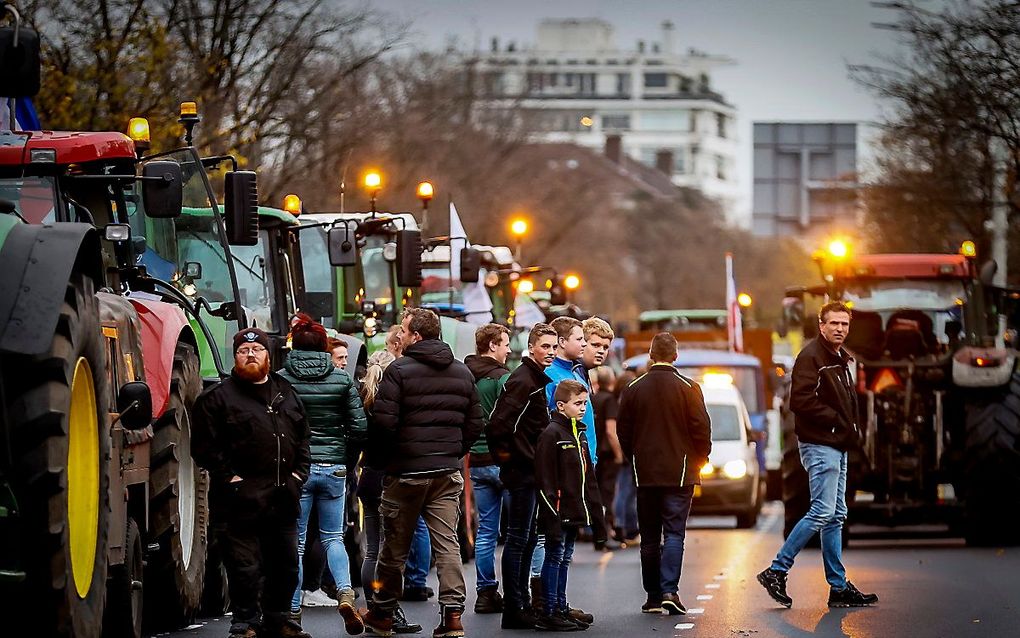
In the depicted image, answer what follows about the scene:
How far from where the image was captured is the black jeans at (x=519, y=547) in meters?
14.9

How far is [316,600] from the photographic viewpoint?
16359 millimetres

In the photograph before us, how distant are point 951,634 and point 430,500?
3.22m

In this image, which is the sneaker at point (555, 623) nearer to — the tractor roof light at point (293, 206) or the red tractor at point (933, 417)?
the tractor roof light at point (293, 206)

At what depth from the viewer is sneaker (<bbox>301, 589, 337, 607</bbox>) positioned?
16344 mm

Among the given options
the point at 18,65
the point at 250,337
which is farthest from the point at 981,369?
the point at 18,65

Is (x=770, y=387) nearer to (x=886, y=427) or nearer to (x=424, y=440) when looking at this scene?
(x=886, y=427)

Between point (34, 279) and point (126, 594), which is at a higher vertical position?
point (34, 279)

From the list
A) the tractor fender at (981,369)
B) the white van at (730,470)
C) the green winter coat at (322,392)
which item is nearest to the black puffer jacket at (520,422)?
the green winter coat at (322,392)

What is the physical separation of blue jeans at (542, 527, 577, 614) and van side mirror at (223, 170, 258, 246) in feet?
10.0

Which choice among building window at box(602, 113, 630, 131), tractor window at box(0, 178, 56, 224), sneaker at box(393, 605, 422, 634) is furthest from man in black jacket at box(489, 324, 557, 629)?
building window at box(602, 113, 630, 131)

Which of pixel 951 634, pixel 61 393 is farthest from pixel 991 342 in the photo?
pixel 61 393

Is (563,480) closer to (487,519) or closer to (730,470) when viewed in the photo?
(487,519)

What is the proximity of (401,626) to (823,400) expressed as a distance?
138 inches

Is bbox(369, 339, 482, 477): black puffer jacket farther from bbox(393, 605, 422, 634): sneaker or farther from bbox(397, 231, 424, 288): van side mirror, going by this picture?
bbox(397, 231, 424, 288): van side mirror
